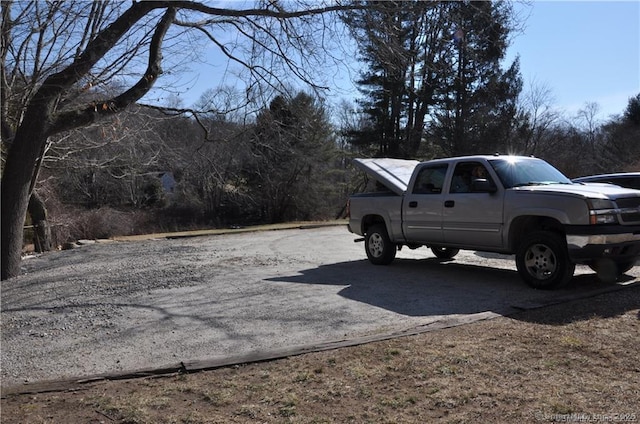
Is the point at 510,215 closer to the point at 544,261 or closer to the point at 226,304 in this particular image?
the point at 544,261

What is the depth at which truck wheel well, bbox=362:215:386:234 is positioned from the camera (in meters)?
11.2

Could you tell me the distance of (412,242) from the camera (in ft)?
34.0

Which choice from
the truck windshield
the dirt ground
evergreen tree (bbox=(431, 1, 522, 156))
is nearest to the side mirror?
the truck windshield

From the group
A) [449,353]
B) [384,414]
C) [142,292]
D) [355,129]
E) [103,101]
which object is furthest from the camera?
[355,129]

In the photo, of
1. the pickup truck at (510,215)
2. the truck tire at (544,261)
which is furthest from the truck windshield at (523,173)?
the truck tire at (544,261)

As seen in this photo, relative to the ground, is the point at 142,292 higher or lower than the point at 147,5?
lower

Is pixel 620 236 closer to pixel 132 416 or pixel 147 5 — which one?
pixel 132 416

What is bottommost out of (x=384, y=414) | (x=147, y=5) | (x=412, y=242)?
(x=384, y=414)

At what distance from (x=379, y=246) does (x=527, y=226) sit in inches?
133

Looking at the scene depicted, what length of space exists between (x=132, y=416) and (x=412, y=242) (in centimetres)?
714

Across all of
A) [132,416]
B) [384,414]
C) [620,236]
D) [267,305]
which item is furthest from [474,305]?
[132,416]

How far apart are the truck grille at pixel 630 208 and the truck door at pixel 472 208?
5.40 feet

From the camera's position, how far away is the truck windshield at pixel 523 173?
8.55 m

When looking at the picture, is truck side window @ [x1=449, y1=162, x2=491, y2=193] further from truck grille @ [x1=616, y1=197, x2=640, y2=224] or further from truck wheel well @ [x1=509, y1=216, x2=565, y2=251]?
truck grille @ [x1=616, y1=197, x2=640, y2=224]
